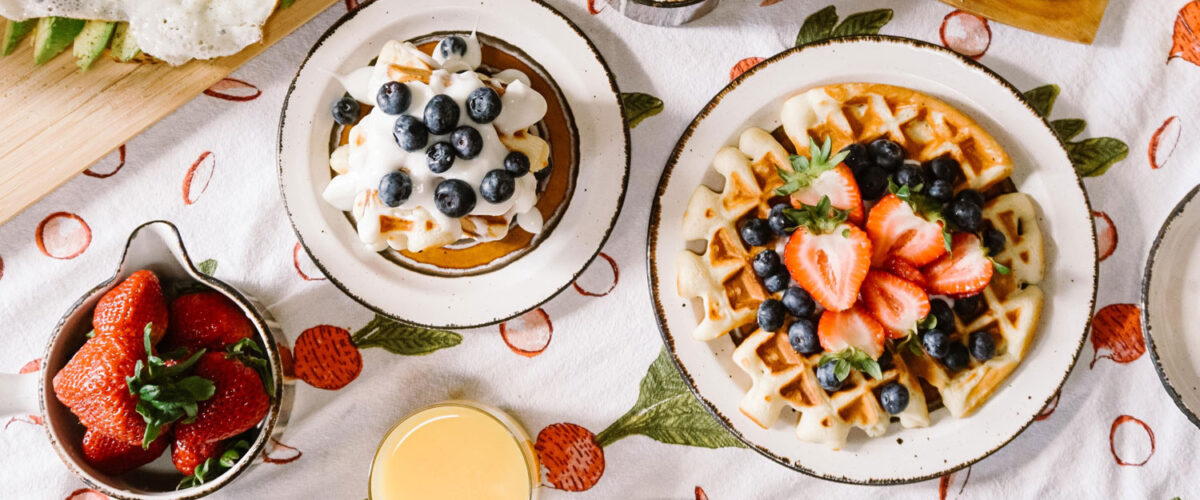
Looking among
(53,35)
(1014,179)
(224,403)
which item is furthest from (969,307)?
(53,35)

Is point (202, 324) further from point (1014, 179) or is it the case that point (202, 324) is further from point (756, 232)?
point (1014, 179)

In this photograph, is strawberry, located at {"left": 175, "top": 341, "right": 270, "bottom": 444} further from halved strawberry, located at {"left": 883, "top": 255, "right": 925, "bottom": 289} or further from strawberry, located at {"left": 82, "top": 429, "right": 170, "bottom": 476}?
halved strawberry, located at {"left": 883, "top": 255, "right": 925, "bottom": 289}

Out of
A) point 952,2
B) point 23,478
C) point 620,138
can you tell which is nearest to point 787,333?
point 620,138

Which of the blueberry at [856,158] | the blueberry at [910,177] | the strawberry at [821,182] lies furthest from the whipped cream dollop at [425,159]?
the blueberry at [910,177]

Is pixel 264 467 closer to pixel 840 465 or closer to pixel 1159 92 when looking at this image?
pixel 840 465

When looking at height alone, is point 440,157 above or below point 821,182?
above

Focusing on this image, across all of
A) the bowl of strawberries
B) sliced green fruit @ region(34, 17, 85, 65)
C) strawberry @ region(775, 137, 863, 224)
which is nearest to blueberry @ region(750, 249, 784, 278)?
strawberry @ region(775, 137, 863, 224)

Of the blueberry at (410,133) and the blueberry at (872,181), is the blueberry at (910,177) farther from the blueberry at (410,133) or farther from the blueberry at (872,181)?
the blueberry at (410,133)
